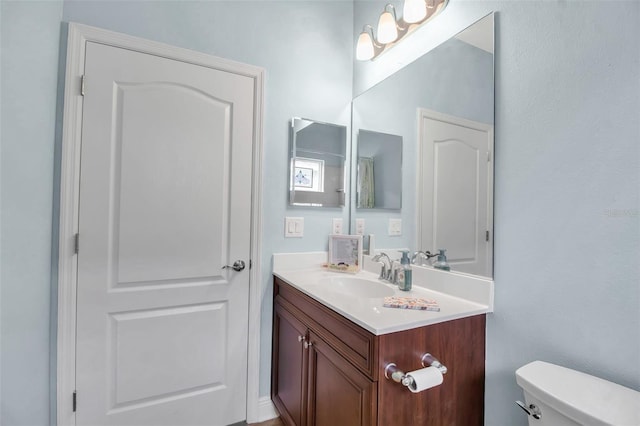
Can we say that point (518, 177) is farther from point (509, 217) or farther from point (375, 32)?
point (375, 32)

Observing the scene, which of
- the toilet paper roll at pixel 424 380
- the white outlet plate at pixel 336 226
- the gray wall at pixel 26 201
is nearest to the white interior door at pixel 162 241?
the gray wall at pixel 26 201

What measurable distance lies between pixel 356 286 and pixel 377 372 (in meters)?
0.71

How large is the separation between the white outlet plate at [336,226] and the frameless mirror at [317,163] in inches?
3.9

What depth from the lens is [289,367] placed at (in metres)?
1.55

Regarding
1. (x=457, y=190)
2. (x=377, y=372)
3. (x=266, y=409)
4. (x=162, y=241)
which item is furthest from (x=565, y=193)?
(x=266, y=409)

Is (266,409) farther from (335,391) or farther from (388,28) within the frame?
(388,28)

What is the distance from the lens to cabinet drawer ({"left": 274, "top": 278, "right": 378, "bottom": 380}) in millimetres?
958

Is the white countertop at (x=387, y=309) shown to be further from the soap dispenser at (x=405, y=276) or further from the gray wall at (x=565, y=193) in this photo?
the gray wall at (x=565, y=193)

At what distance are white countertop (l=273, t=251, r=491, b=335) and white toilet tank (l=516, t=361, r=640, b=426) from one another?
0.86 ft

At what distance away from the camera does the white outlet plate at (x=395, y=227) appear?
5.43 feet

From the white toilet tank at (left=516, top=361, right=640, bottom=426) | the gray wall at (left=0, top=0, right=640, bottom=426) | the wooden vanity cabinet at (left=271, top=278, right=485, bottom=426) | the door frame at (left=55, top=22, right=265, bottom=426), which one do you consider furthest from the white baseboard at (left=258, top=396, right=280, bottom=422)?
the white toilet tank at (left=516, top=361, right=640, bottom=426)

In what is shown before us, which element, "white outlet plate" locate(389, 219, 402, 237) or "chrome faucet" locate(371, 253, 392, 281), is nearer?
"chrome faucet" locate(371, 253, 392, 281)

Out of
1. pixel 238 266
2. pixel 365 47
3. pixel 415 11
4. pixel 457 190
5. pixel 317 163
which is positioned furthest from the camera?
pixel 317 163

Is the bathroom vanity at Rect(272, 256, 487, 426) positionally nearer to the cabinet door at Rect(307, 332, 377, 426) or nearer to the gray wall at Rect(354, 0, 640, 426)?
the cabinet door at Rect(307, 332, 377, 426)
